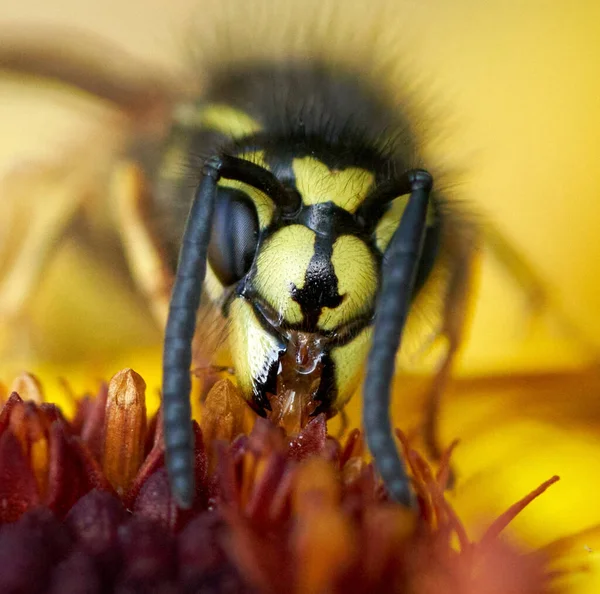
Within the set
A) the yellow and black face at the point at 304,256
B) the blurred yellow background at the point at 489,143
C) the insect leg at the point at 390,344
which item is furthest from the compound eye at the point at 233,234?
the blurred yellow background at the point at 489,143

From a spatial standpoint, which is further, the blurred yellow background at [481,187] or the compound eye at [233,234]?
the blurred yellow background at [481,187]

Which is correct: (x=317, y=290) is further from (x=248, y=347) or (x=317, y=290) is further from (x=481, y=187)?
(x=481, y=187)

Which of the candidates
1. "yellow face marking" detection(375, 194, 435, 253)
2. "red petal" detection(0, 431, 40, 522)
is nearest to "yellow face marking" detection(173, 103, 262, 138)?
"yellow face marking" detection(375, 194, 435, 253)

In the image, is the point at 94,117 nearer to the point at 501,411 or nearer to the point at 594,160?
the point at 501,411

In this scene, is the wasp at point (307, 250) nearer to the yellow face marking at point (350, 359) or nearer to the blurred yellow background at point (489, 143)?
the yellow face marking at point (350, 359)

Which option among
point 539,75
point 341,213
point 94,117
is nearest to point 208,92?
point 94,117

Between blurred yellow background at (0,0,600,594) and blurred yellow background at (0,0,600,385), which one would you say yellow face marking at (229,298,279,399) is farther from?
blurred yellow background at (0,0,600,385)

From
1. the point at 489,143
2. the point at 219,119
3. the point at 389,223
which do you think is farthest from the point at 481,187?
the point at 389,223
